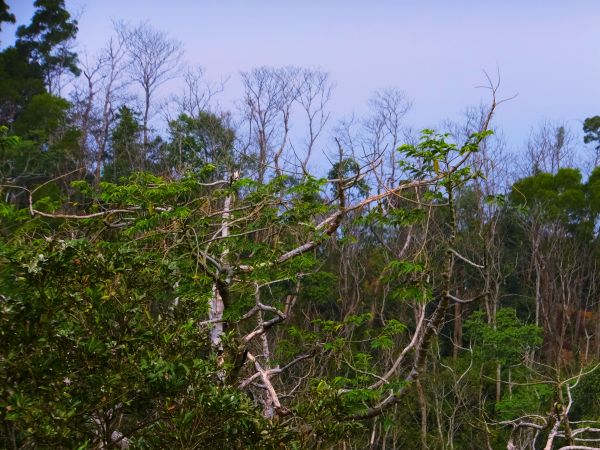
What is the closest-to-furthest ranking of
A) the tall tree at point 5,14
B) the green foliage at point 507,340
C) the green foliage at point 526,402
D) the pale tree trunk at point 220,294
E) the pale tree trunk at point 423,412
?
the pale tree trunk at point 220,294 → the green foliage at point 526,402 → the green foliage at point 507,340 → the pale tree trunk at point 423,412 → the tall tree at point 5,14

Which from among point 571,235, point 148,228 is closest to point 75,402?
point 148,228

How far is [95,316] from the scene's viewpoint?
8.86 feet

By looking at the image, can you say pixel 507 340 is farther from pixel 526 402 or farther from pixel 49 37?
pixel 49 37

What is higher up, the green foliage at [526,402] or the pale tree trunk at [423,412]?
the green foliage at [526,402]

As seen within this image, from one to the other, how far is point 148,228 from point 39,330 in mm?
2176

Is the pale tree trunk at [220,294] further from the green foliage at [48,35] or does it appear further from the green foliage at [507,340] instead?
the green foliage at [48,35]

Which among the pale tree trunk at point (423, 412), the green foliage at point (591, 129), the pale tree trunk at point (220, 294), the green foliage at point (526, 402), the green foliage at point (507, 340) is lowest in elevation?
the pale tree trunk at point (423, 412)

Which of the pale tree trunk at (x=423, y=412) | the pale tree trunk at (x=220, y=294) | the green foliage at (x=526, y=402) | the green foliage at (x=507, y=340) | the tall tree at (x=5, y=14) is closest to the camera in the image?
the pale tree trunk at (x=220, y=294)

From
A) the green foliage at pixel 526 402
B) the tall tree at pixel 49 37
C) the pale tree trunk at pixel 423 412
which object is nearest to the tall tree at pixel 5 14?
the tall tree at pixel 49 37

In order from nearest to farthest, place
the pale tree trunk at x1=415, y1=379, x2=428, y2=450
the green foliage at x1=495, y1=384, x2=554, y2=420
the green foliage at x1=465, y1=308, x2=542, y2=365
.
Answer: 1. the green foliage at x1=495, y1=384, x2=554, y2=420
2. the green foliage at x1=465, y1=308, x2=542, y2=365
3. the pale tree trunk at x1=415, y1=379, x2=428, y2=450

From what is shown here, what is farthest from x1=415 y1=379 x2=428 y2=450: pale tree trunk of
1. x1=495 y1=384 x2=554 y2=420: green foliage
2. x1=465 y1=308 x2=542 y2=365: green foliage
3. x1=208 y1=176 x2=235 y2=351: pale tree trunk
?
x1=208 y1=176 x2=235 y2=351: pale tree trunk

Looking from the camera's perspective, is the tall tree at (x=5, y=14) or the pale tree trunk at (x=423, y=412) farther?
the tall tree at (x=5, y=14)

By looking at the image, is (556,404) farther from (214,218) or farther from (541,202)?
(541,202)

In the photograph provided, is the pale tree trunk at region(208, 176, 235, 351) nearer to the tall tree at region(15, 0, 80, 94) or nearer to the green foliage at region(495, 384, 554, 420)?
the green foliage at region(495, 384, 554, 420)
